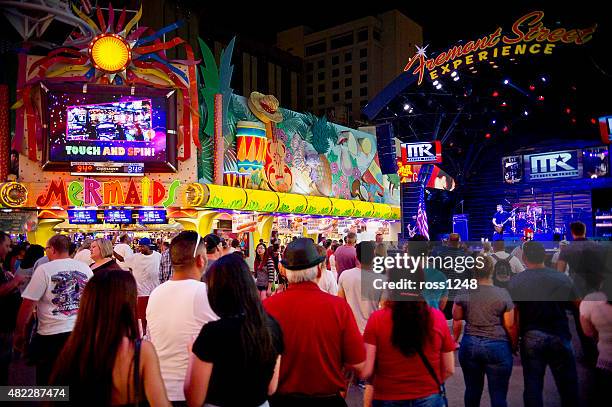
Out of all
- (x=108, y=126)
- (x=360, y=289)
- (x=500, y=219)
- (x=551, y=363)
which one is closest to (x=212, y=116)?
(x=108, y=126)

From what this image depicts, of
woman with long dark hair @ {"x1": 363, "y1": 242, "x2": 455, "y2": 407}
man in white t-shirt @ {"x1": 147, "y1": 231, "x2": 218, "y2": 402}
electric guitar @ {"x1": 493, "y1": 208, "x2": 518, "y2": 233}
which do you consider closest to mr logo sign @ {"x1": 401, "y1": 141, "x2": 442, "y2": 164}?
electric guitar @ {"x1": 493, "y1": 208, "x2": 518, "y2": 233}

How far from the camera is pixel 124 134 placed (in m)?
18.6

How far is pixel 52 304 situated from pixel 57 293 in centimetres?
12

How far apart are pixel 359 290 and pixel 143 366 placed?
3.72 m

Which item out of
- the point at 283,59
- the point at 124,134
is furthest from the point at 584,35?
the point at 283,59

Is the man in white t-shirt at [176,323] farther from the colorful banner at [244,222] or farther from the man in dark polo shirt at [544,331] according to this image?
Result: the colorful banner at [244,222]

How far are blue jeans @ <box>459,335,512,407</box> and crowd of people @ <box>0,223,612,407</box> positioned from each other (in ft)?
0.03

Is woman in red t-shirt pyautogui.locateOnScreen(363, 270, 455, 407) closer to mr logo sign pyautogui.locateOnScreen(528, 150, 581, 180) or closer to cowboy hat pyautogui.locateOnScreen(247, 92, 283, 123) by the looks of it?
cowboy hat pyautogui.locateOnScreen(247, 92, 283, 123)

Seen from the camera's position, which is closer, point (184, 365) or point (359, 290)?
point (184, 365)

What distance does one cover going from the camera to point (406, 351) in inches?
139

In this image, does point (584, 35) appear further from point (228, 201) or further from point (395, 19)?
point (395, 19)

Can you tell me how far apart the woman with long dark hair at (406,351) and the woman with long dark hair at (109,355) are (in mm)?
1475

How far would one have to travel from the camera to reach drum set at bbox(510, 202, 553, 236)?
24.6 metres

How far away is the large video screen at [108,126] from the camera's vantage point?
1822 cm
